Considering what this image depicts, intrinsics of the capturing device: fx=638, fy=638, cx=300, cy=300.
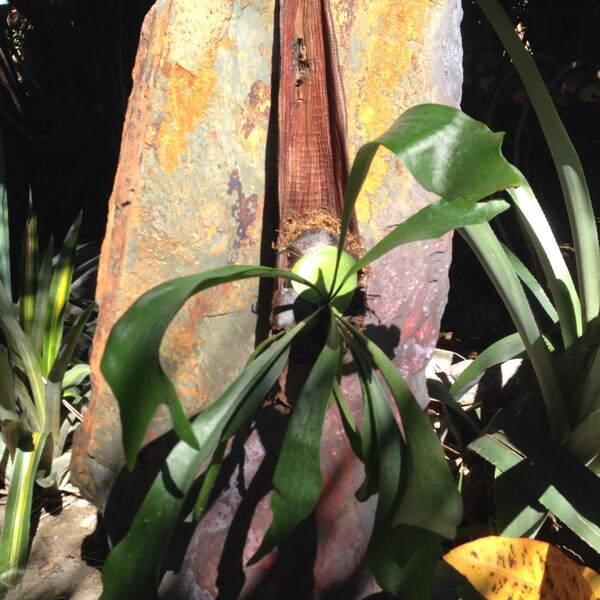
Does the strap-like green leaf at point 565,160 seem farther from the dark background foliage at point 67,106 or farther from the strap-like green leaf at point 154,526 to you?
the dark background foliage at point 67,106

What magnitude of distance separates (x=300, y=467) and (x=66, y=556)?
3.09 ft

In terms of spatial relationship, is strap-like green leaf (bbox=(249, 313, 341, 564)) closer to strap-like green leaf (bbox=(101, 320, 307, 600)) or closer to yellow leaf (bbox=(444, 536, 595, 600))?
strap-like green leaf (bbox=(101, 320, 307, 600))

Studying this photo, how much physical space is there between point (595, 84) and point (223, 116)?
55.8 inches

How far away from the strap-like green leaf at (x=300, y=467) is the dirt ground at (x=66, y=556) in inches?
29.5

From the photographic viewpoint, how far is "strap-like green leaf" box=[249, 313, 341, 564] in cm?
77

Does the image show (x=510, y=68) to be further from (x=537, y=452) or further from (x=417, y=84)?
(x=537, y=452)

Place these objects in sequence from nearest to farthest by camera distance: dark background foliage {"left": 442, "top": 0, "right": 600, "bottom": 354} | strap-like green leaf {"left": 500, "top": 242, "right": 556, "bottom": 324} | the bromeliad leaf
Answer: the bromeliad leaf
strap-like green leaf {"left": 500, "top": 242, "right": 556, "bottom": 324}
dark background foliage {"left": 442, "top": 0, "right": 600, "bottom": 354}

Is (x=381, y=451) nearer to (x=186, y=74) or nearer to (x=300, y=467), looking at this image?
(x=300, y=467)

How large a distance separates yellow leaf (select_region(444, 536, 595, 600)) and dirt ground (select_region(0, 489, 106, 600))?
2.62 ft

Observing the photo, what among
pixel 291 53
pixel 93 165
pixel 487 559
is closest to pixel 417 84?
pixel 291 53

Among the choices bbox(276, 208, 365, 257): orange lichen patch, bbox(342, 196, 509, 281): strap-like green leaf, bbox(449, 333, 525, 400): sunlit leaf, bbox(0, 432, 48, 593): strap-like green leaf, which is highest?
bbox(342, 196, 509, 281): strap-like green leaf

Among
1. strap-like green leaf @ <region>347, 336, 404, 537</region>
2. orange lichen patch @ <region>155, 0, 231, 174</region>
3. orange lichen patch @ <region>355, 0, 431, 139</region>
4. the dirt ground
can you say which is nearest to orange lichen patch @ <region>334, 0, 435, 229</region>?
orange lichen patch @ <region>355, 0, 431, 139</region>

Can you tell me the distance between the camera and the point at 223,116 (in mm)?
1148

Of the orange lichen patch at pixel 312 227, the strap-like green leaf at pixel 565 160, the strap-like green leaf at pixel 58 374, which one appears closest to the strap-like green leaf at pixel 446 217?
the orange lichen patch at pixel 312 227
